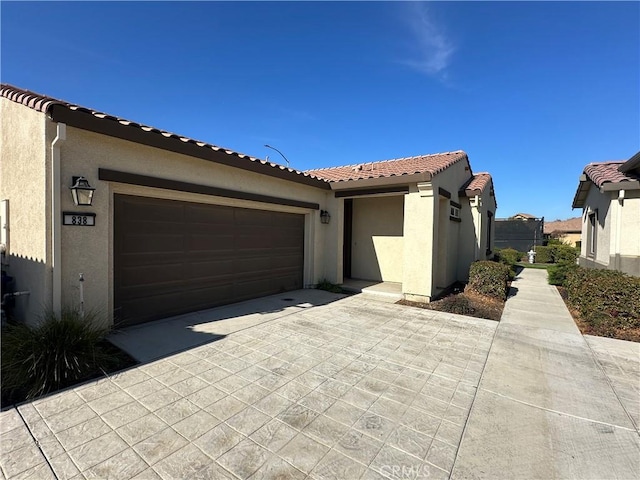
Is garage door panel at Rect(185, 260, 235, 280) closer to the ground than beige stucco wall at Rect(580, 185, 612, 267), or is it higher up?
closer to the ground

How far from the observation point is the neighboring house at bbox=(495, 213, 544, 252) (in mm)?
25250

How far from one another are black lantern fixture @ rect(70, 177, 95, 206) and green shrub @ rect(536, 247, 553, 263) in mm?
27118

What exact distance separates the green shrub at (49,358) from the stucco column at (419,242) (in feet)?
23.3

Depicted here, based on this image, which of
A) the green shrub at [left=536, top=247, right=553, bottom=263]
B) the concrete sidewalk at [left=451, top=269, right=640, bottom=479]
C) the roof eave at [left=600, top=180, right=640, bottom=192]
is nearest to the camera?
the concrete sidewalk at [left=451, top=269, right=640, bottom=479]

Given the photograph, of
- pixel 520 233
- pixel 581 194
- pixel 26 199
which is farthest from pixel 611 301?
pixel 520 233

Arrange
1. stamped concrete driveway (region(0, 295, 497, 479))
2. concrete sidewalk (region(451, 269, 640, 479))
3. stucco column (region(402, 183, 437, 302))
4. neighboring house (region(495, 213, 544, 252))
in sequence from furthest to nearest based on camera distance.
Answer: neighboring house (region(495, 213, 544, 252)) < stucco column (region(402, 183, 437, 302)) < concrete sidewalk (region(451, 269, 640, 479)) < stamped concrete driveway (region(0, 295, 497, 479))

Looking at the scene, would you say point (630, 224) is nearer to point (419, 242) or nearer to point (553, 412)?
point (419, 242)

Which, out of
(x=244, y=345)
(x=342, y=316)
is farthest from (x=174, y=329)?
(x=342, y=316)

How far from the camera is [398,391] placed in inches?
140

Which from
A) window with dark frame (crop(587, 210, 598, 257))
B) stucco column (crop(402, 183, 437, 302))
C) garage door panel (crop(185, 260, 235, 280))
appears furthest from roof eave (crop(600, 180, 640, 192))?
garage door panel (crop(185, 260, 235, 280))

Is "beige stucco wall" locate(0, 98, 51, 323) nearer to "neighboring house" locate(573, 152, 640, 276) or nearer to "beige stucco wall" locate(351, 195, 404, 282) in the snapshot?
"beige stucco wall" locate(351, 195, 404, 282)

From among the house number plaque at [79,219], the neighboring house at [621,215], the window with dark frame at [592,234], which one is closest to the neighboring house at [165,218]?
the house number plaque at [79,219]

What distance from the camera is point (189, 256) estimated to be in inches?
255

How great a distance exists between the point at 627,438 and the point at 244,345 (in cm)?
475
